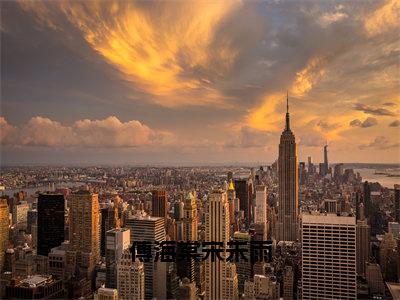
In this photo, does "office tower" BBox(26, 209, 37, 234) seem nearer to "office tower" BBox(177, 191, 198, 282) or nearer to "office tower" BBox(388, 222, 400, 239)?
"office tower" BBox(177, 191, 198, 282)

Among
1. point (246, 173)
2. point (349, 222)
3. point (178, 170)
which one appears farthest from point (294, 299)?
point (178, 170)

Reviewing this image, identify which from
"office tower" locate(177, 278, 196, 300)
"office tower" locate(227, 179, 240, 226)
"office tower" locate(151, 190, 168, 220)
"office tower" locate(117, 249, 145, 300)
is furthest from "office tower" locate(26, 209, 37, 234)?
"office tower" locate(227, 179, 240, 226)

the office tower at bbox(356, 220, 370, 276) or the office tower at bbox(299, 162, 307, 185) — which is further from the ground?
the office tower at bbox(299, 162, 307, 185)

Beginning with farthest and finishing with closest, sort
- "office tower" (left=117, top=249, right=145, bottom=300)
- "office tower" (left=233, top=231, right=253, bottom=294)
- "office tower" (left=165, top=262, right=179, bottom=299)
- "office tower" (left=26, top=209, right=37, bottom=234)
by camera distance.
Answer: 1. "office tower" (left=26, top=209, right=37, bottom=234)
2. "office tower" (left=165, top=262, right=179, bottom=299)
3. "office tower" (left=117, top=249, right=145, bottom=300)
4. "office tower" (left=233, top=231, right=253, bottom=294)

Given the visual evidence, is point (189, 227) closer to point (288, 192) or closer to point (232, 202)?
point (232, 202)

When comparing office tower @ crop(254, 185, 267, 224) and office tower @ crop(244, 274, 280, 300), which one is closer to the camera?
office tower @ crop(244, 274, 280, 300)

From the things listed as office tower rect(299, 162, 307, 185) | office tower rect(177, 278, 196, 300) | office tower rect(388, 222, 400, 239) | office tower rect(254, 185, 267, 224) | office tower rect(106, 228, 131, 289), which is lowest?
office tower rect(177, 278, 196, 300)
